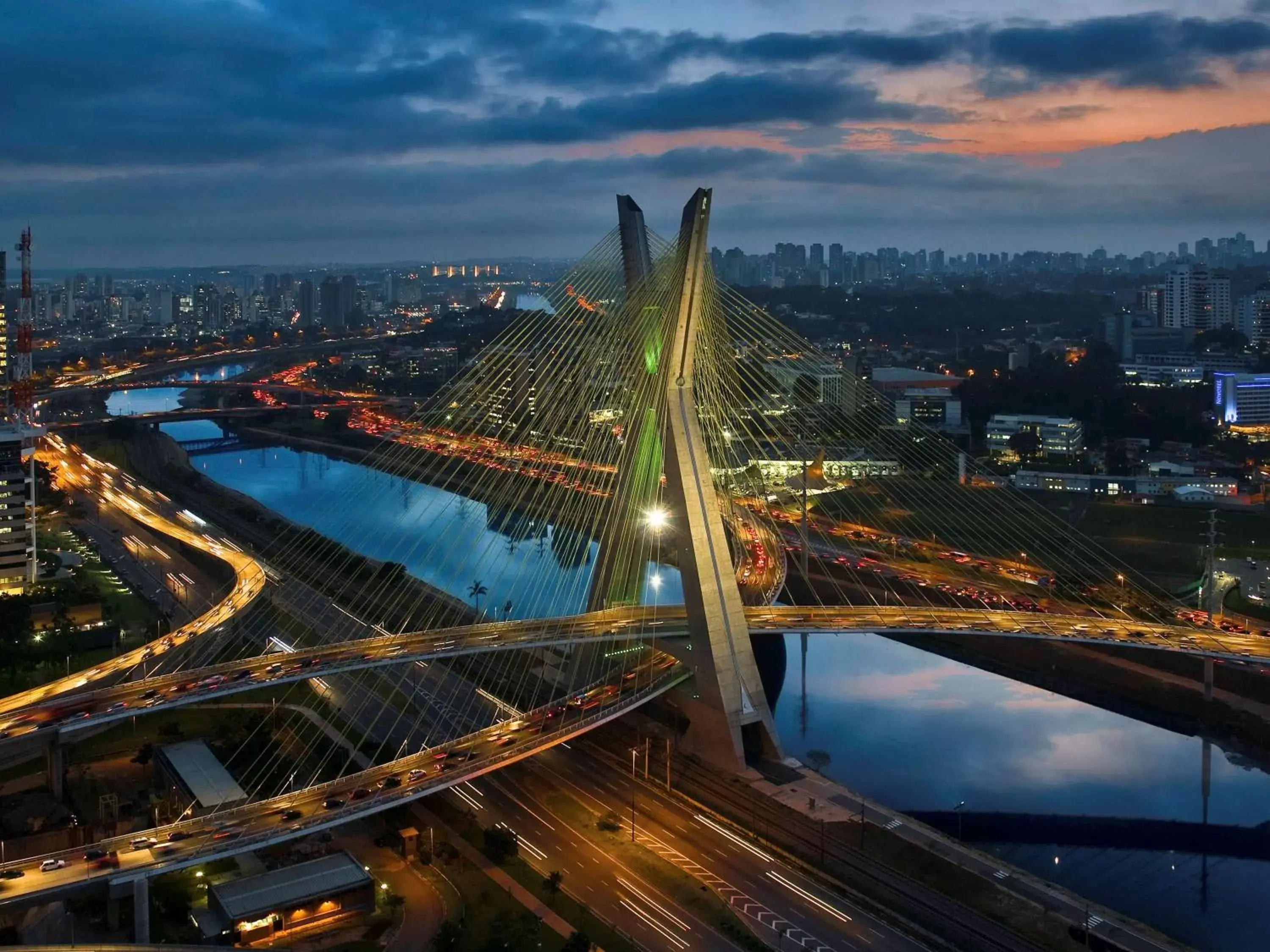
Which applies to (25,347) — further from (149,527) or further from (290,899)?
(290,899)

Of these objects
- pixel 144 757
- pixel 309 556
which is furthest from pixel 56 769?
pixel 309 556

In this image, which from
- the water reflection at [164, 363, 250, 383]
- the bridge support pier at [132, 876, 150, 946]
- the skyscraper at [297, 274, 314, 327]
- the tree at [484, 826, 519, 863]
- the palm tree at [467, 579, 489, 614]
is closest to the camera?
the bridge support pier at [132, 876, 150, 946]

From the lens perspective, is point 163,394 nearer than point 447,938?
No

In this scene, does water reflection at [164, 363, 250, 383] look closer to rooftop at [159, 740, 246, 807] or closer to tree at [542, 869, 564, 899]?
rooftop at [159, 740, 246, 807]

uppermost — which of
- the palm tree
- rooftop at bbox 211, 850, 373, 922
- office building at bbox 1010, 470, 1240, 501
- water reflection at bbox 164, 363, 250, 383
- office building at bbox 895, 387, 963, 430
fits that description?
water reflection at bbox 164, 363, 250, 383

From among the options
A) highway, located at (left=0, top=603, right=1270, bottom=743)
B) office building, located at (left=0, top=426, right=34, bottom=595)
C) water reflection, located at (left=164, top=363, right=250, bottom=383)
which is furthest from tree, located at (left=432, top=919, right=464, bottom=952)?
water reflection, located at (left=164, top=363, right=250, bottom=383)

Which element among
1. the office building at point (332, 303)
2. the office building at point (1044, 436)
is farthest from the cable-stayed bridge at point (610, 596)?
the office building at point (332, 303)

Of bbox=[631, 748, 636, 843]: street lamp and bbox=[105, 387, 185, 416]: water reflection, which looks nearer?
bbox=[631, 748, 636, 843]: street lamp
